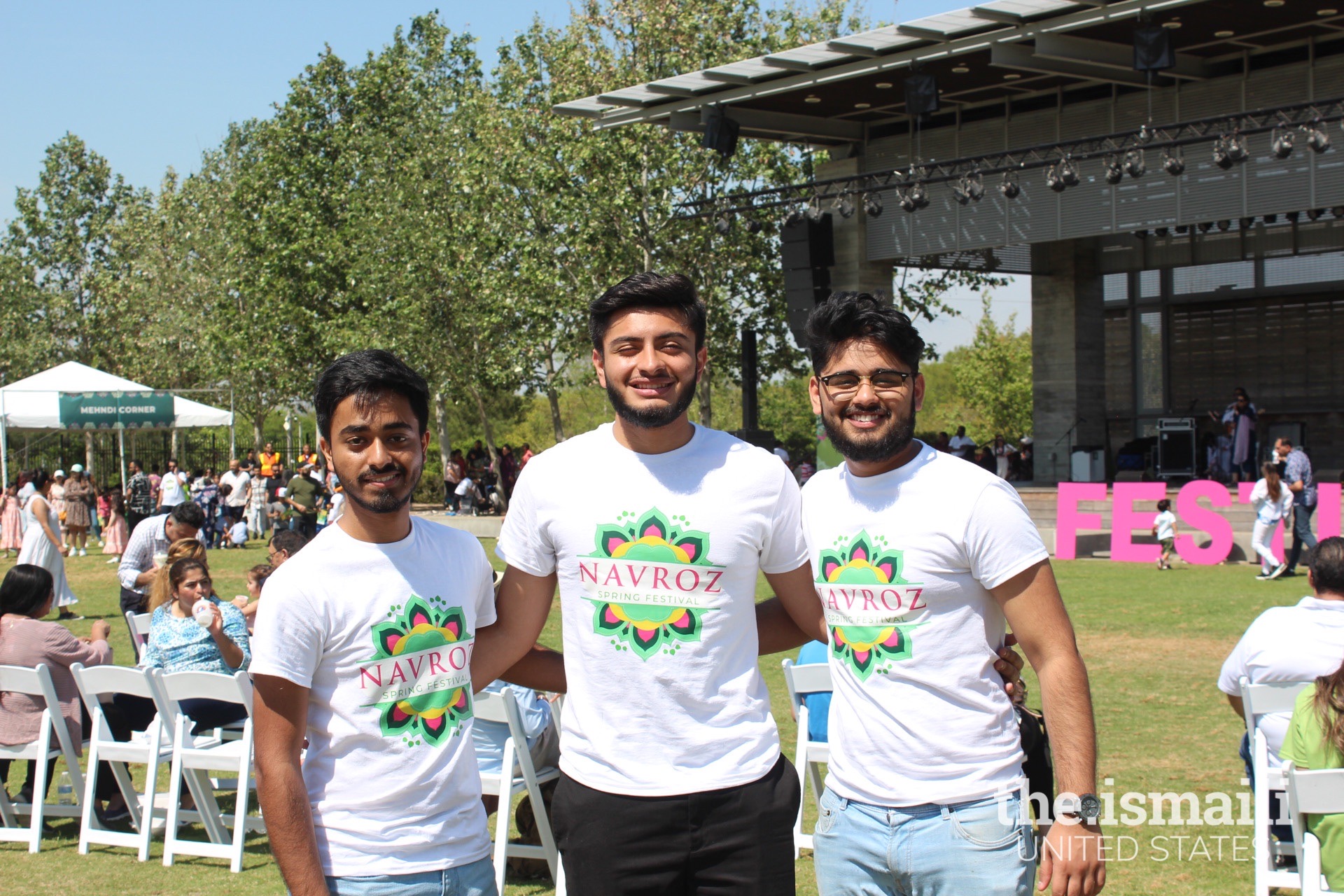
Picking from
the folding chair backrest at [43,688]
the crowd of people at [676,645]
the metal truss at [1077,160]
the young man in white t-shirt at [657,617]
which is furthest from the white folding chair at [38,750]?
the metal truss at [1077,160]

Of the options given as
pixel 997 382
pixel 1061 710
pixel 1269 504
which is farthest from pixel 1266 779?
pixel 997 382

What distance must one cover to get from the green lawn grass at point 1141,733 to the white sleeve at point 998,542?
266cm

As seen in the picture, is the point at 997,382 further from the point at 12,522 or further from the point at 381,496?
the point at 381,496

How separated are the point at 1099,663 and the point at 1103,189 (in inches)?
553

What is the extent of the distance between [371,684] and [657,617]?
1.92 ft

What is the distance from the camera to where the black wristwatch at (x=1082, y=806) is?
8.10 feet

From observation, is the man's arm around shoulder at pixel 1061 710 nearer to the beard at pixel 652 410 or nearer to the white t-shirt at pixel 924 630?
the white t-shirt at pixel 924 630

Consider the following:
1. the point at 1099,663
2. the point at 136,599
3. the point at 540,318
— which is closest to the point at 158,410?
the point at 540,318

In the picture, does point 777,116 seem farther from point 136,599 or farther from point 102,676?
point 102,676

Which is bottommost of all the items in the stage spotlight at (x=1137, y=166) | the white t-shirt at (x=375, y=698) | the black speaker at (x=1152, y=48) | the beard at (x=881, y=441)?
the white t-shirt at (x=375, y=698)

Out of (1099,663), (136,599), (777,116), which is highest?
(777,116)

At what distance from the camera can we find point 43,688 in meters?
5.64

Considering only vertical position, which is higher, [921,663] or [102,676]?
[921,663]

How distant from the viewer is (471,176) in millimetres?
29000
